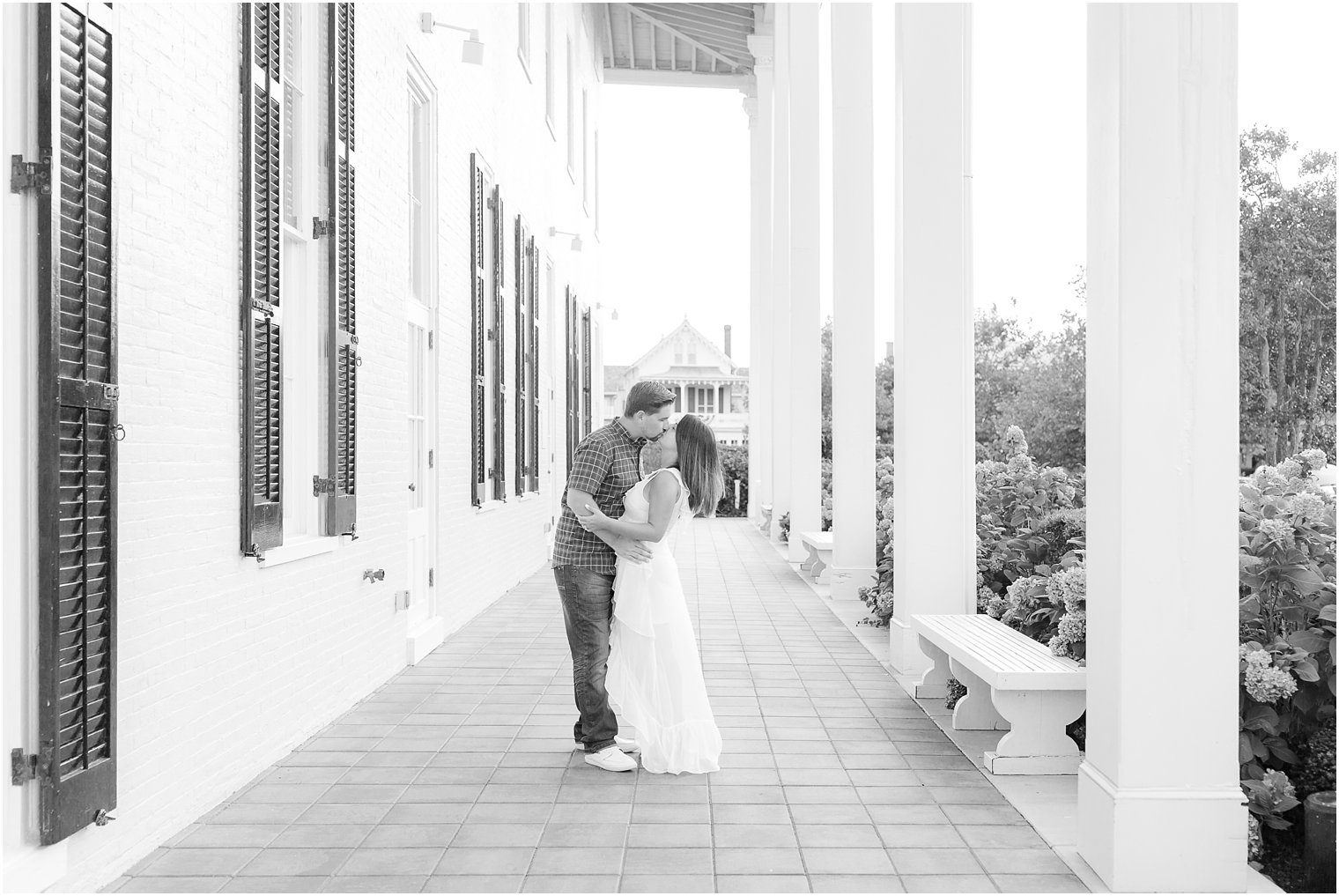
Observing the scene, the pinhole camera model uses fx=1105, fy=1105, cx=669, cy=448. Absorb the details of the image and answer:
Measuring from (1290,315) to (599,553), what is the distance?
80.4 ft

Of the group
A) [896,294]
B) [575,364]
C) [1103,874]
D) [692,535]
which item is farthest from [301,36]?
[692,535]

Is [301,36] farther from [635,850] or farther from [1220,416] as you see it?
[1220,416]

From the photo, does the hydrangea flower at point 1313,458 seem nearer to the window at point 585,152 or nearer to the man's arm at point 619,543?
the man's arm at point 619,543

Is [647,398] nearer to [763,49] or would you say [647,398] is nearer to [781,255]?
[781,255]

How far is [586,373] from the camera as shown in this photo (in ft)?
66.9

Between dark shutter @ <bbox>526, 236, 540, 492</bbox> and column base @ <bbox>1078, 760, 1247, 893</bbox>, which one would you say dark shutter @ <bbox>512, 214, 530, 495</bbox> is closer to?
dark shutter @ <bbox>526, 236, 540, 492</bbox>

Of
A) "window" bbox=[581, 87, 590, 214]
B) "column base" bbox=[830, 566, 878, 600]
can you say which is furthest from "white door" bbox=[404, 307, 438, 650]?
"window" bbox=[581, 87, 590, 214]

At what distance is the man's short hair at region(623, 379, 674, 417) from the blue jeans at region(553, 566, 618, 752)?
709mm

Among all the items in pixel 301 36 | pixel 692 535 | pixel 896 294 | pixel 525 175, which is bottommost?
pixel 692 535

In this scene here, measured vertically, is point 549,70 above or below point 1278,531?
above

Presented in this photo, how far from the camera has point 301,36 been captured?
5.41 m

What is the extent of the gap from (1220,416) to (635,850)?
226 cm

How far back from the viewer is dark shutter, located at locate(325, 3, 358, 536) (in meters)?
5.41

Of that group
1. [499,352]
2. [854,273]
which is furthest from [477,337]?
[854,273]
